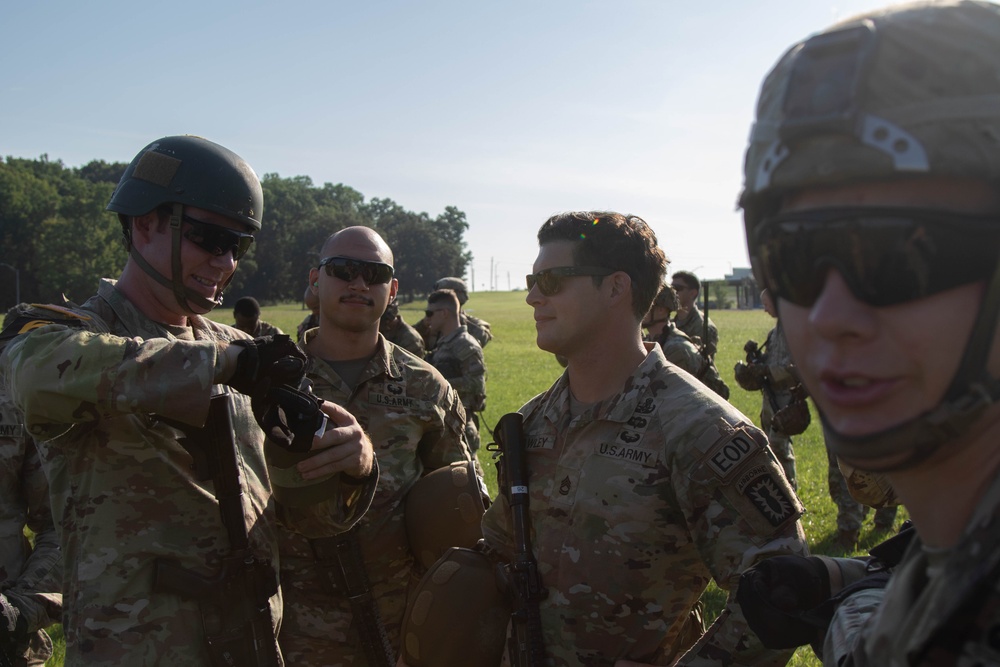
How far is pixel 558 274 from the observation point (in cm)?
314

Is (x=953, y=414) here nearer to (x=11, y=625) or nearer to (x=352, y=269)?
(x=352, y=269)

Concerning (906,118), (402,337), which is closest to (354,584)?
(906,118)

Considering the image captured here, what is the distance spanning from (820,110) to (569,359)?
2105 millimetres

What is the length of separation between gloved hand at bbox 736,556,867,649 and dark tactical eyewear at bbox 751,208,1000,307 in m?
0.84

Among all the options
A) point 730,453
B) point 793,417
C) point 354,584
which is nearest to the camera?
point 730,453

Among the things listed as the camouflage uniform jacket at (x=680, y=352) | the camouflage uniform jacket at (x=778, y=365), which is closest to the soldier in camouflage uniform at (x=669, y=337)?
the camouflage uniform jacket at (x=680, y=352)

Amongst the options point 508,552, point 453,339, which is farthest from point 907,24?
point 453,339

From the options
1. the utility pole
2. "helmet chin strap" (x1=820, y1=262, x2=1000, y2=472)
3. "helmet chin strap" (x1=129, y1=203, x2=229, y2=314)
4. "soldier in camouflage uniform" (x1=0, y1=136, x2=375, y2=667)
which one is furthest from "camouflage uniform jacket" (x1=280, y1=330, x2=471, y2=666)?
the utility pole

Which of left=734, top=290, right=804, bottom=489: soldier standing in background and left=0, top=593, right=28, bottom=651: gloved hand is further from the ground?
left=734, top=290, right=804, bottom=489: soldier standing in background

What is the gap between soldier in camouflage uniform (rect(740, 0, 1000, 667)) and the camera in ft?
3.39

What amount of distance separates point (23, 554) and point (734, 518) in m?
3.75

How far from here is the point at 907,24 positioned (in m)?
1.12

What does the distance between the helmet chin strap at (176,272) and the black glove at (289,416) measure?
626mm

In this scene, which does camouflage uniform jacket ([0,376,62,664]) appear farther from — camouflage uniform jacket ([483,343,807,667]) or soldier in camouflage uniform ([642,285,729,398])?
soldier in camouflage uniform ([642,285,729,398])
